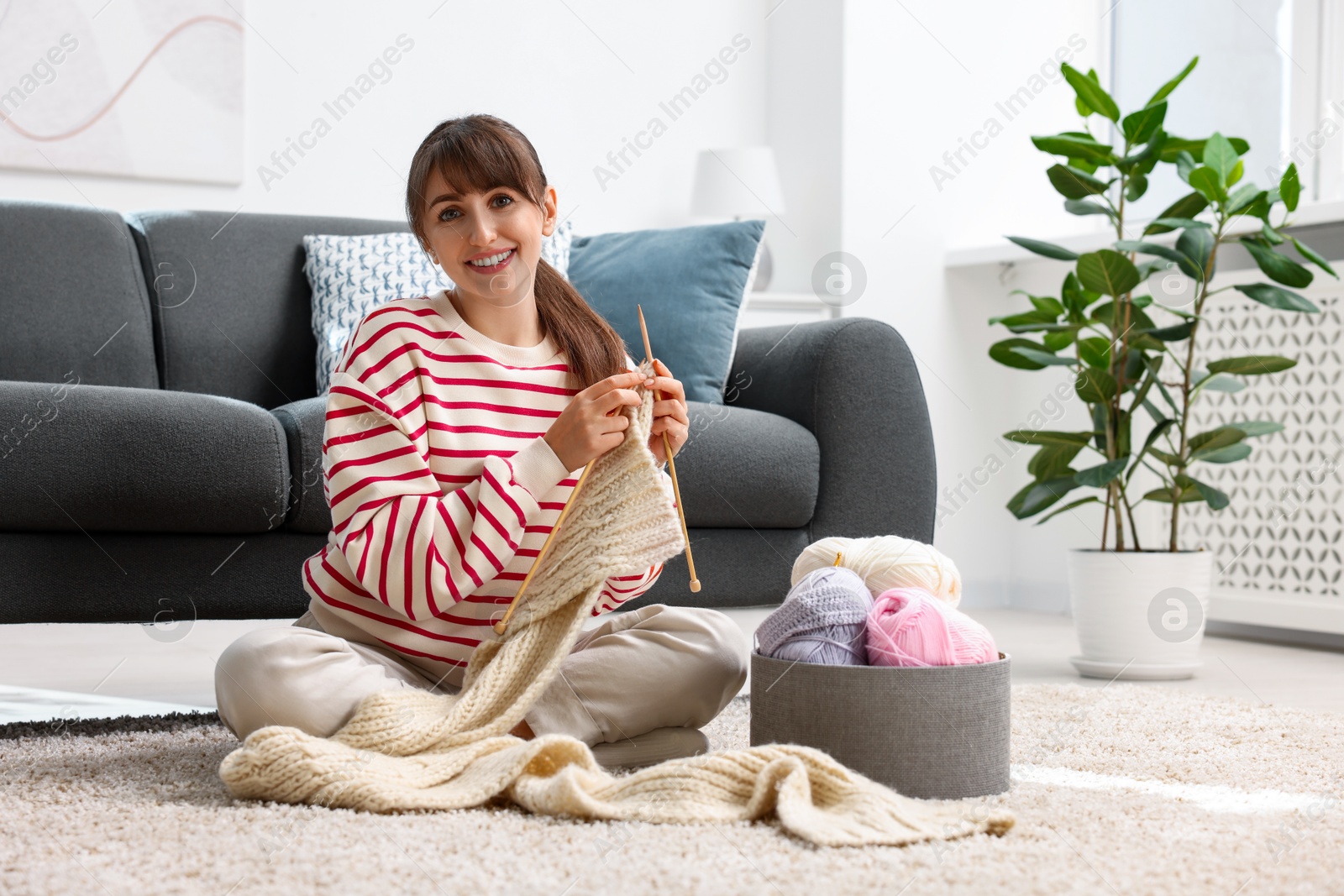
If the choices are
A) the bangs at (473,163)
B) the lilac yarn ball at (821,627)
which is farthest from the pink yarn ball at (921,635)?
the bangs at (473,163)

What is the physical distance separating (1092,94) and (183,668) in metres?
1.78

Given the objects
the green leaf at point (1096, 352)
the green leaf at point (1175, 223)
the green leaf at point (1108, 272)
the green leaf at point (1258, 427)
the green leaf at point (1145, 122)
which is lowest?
the green leaf at point (1258, 427)

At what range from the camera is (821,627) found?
1076 millimetres

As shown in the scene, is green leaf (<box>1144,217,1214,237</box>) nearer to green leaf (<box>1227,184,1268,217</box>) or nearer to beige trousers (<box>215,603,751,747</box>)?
green leaf (<box>1227,184,1268,217</box>)

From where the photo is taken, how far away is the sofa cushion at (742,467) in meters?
1.68

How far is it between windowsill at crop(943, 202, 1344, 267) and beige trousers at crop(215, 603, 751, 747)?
1.50 meters

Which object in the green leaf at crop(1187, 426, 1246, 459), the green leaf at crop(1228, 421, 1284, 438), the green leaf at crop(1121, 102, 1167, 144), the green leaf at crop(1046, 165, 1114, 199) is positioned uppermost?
the green leaf at crop(1121, 102, 1167, 144)

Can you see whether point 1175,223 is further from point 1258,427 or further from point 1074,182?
point 1258,427

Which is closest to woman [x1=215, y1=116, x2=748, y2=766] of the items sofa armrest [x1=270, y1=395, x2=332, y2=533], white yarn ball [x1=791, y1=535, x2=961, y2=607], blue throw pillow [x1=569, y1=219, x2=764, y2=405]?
white yarn ball [x1=791, y1=535, x2=961, y2=607]

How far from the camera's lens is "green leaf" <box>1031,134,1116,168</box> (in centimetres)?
206

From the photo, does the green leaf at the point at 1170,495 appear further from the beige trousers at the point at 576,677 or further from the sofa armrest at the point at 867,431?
the beige trousers at the point at 576,677

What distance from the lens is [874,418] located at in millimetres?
1814

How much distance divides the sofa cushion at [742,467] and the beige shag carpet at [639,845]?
1.99ft

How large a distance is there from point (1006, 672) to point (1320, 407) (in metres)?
1.62
